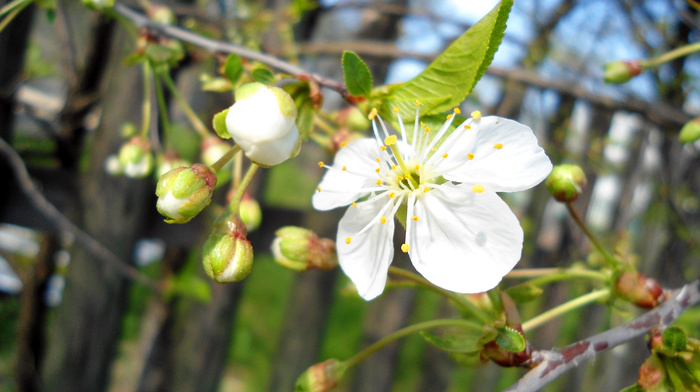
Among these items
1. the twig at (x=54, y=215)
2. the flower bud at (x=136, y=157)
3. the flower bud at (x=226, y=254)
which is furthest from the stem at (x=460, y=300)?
the twig at (x=54, y=215)

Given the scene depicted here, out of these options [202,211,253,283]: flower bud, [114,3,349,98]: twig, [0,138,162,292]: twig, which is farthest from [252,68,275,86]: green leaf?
[0,138,162,292]: twig

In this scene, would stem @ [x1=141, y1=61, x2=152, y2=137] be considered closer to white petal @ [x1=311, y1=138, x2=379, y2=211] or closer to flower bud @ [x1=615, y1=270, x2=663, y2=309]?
white petal @ [x1=311, y1=138, x2=379, y2=211]

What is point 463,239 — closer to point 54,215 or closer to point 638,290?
point 638,290

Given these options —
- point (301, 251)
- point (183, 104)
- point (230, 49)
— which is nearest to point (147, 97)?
point (183, 104)

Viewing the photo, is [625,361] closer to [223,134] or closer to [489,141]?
[489,141]

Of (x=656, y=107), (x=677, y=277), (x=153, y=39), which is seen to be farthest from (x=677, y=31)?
(x=153, y=39)

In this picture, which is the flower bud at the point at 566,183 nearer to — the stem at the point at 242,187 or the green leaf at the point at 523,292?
the green leaf at the point at 523,292
